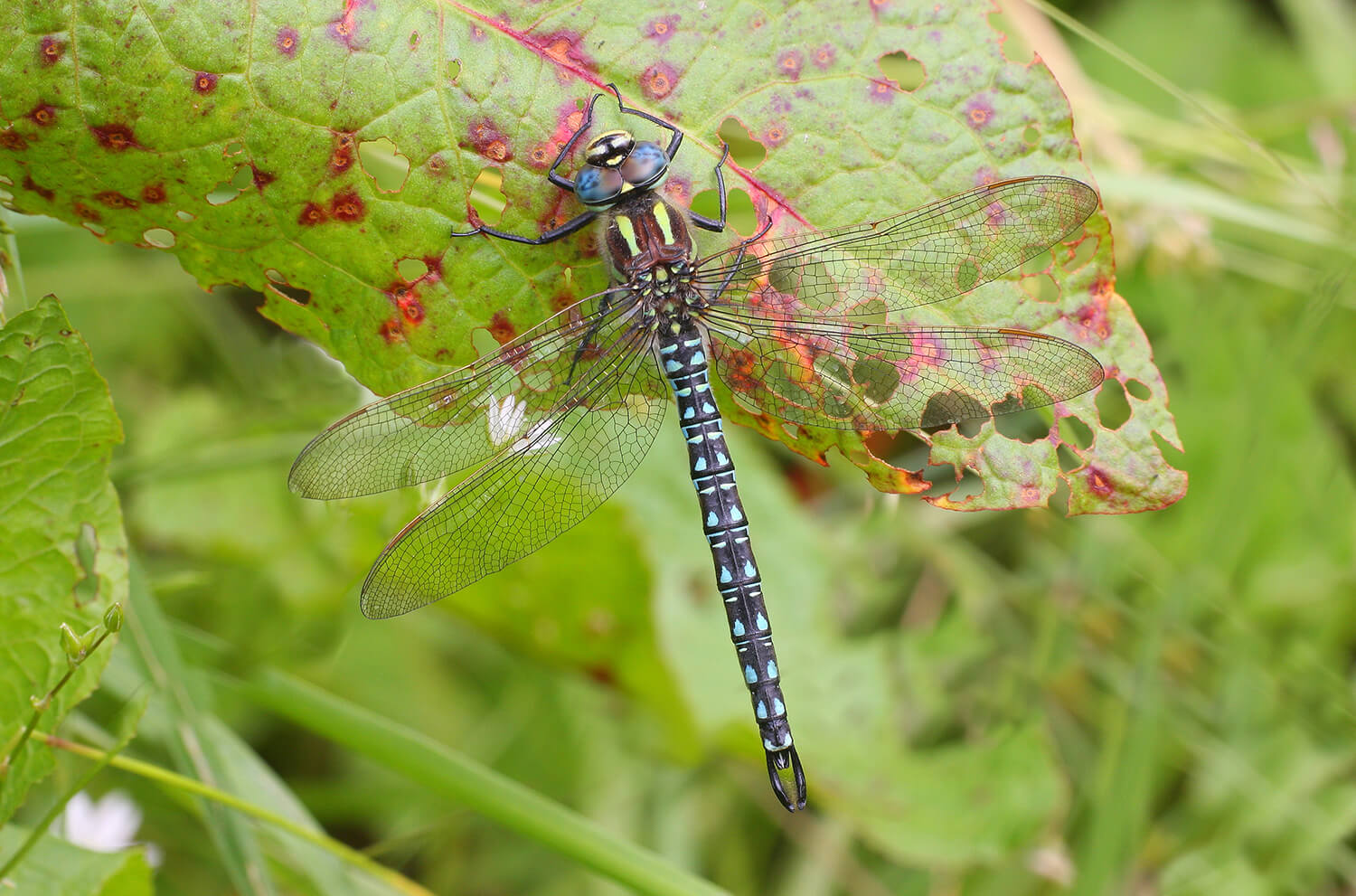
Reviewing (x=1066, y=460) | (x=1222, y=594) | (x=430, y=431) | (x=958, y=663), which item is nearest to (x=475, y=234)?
(x=430, y=431)

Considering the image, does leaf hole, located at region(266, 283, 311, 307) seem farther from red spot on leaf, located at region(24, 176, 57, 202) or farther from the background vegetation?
the background vegetation

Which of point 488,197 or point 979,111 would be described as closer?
point 979,111

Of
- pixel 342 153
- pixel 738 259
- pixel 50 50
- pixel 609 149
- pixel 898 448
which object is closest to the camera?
pixel 50 50

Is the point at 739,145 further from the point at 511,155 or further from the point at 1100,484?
the point at 1100,484

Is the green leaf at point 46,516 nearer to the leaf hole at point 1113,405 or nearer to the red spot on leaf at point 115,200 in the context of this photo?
the red spot on leaf at point 115,200

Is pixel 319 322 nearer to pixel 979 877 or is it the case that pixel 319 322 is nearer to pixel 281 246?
pixel 281 246

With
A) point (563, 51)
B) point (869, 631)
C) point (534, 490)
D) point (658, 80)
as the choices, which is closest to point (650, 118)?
point (658, 80)

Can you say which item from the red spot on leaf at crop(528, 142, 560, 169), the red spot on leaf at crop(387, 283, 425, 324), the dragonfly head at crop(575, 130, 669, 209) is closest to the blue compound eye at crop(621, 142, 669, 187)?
the dragonfly head at crop(575, 130, 669, 209)

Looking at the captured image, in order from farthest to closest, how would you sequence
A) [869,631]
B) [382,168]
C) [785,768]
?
[869,631]
[382,168]
[785,768]
